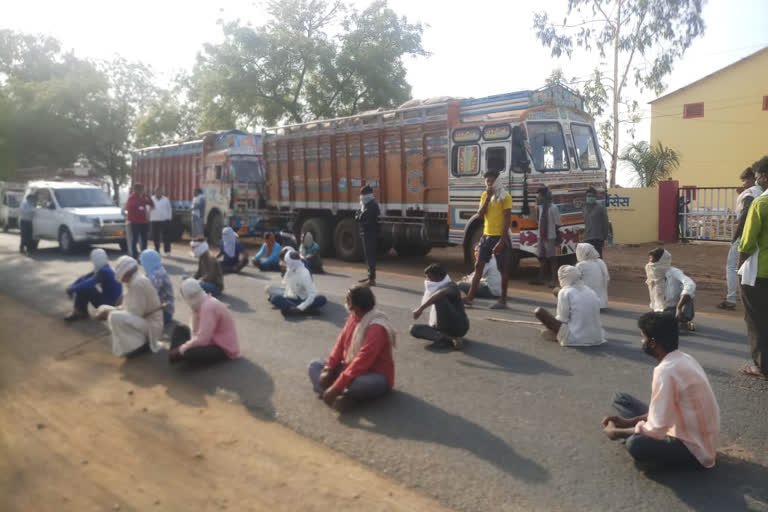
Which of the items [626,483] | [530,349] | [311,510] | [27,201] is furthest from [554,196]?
[27,201]

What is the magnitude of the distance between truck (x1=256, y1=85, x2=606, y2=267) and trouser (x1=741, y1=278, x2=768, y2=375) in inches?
218

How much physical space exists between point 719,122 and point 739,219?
2213cm

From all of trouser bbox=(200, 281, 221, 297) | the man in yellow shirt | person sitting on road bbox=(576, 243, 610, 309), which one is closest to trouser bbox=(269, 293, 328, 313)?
trouser bbox=(200, 281, 221, 297)

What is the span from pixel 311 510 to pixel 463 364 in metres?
2.83

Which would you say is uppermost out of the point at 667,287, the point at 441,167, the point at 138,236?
the point at 441,167

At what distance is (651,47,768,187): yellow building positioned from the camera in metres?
26.0

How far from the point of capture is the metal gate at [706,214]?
56.7 feet

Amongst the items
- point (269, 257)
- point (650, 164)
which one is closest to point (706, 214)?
point (650, 164)

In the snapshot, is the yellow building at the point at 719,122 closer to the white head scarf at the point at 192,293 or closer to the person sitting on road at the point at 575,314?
the person sitting on road at the point at 575,314

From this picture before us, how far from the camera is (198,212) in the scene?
1720cm

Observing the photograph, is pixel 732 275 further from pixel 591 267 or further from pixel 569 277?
pixel 569 277

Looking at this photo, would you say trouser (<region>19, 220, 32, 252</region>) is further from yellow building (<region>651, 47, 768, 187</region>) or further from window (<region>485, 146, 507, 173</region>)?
yellow building (<region>651, 47, 768, 187</region>)

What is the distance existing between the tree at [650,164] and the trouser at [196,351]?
18461 millimetres

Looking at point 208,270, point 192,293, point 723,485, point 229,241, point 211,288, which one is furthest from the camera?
point 229,241
